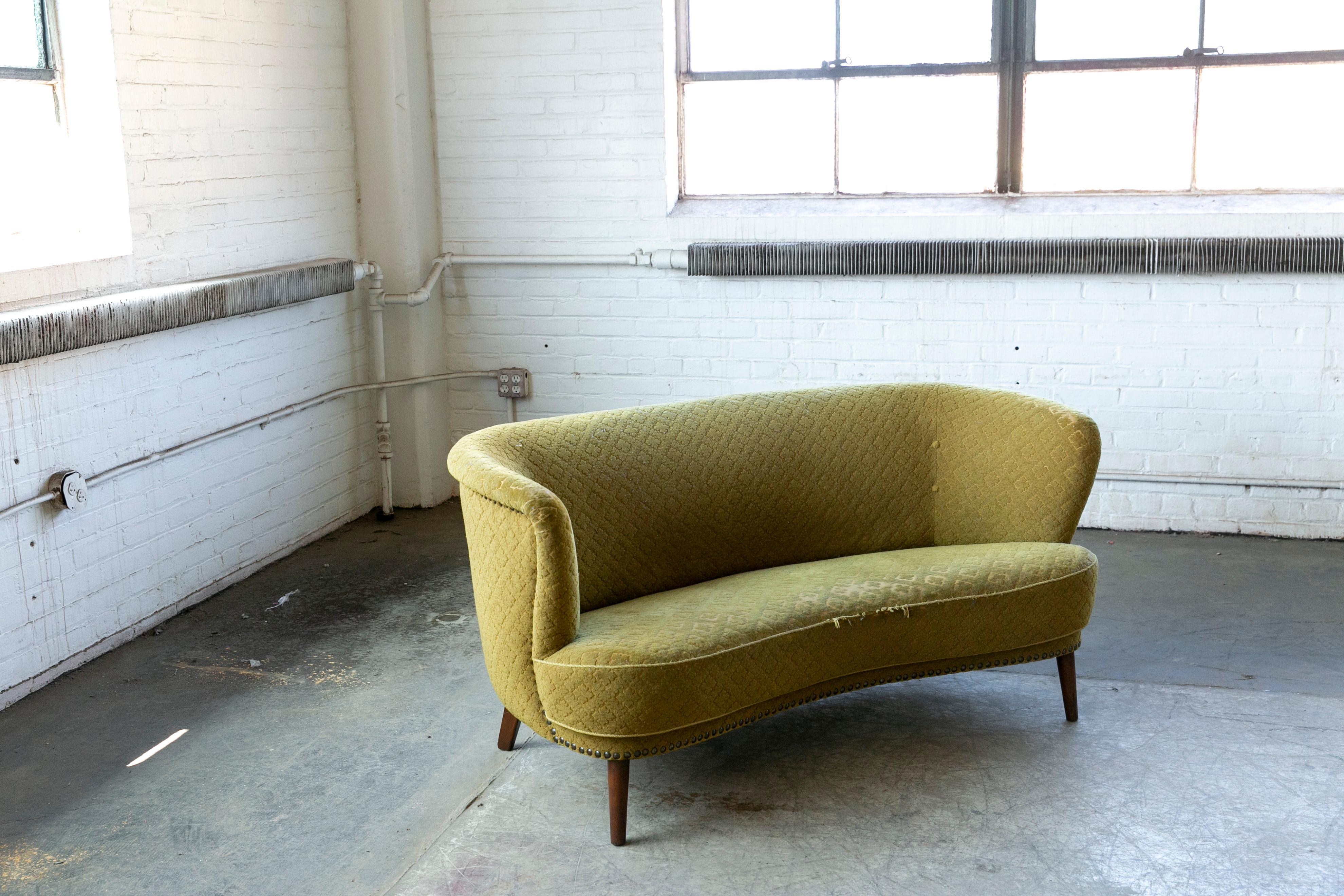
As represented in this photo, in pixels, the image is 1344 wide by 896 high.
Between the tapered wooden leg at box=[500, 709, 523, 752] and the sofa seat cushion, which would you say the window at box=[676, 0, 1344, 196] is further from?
the tapered wooden leg at box=[500, 709, 523, 752]

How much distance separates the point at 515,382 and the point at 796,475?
2175 millimetres

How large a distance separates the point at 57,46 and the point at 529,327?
2.10 metres

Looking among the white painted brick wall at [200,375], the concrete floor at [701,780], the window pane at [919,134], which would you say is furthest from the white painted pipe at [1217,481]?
the white painted brick wall at [200,375]

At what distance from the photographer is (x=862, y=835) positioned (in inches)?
106

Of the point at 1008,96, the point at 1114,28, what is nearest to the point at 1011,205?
the point at 1008,96

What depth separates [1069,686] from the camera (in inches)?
126

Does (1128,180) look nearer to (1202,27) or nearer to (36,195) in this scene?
(1202,27)

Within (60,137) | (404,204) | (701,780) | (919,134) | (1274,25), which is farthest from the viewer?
(404,204)

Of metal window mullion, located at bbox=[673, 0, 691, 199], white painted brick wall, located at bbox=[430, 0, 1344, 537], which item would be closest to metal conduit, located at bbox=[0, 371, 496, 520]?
white painted brick wall, located at bbox=[430, 0, 1344, 537]

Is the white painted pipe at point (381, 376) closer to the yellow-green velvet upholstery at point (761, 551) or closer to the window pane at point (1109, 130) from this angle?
the yellow-green velvet upholstery at point (761, 551)

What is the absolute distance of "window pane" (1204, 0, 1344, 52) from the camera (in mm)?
4598

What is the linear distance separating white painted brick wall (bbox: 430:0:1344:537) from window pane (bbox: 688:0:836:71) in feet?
0.87

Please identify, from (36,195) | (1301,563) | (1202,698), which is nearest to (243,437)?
(36,195)

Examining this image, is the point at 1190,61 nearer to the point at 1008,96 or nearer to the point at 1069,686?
the point at 1008,96
